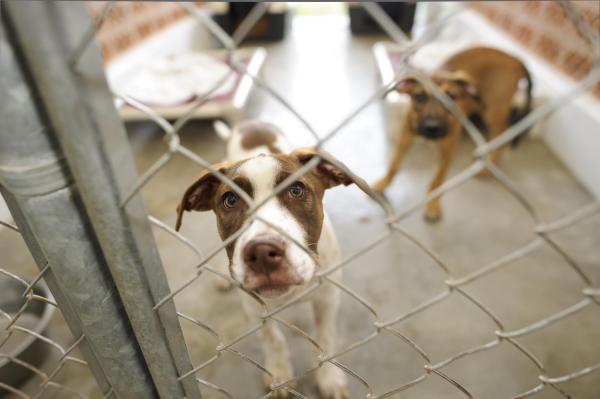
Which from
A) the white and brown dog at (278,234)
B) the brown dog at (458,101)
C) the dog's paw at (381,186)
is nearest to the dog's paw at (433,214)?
the brown dog at (458,101)

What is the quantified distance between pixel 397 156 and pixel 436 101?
1.70 ft

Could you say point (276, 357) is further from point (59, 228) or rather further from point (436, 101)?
point (436, 101)

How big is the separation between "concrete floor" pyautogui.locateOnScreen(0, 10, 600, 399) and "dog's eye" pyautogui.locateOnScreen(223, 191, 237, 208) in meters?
0.94

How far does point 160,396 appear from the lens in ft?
3.99

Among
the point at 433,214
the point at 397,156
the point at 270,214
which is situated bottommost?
the point at 270,214

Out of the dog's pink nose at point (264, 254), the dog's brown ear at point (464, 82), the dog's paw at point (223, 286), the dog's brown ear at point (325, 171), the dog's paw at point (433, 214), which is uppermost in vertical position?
the dog's brown ear at point (464, 82)

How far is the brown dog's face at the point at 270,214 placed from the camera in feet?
3.70

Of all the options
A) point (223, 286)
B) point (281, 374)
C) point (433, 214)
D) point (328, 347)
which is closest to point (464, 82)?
point (433, 214)

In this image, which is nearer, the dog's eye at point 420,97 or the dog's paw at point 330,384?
the dog's paw at point 330,384

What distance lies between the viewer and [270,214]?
4.03ft

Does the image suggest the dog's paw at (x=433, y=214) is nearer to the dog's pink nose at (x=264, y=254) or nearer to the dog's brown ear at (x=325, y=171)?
the dog's brown ear at (x=325, y=171)

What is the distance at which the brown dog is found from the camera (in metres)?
2.67

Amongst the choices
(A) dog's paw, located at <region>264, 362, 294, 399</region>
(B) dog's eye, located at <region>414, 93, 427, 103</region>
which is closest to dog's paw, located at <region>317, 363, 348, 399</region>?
Result: (A) dog's paw, located at <region>264, 362, 294, 399</region>

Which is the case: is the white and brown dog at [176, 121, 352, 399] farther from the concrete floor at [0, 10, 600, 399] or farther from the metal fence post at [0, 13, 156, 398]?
the metal fence post at [0, 13, 156, 398]
